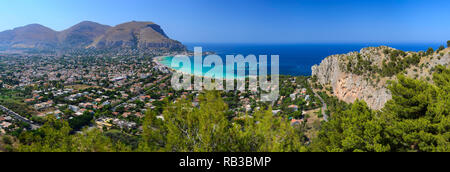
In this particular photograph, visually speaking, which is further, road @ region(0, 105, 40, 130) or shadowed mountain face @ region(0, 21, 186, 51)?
shadowed mountain face @ region(0, 21, 186, 51)

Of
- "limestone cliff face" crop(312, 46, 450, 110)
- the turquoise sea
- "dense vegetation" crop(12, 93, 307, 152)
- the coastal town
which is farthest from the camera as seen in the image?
the turquoise sea

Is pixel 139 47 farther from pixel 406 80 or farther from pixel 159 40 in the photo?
pixel 406 80

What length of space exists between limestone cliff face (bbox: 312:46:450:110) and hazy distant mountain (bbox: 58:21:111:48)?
13848 centimetres

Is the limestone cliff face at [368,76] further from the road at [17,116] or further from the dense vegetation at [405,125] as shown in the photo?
the road at [17,116]

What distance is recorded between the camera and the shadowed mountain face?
111 m

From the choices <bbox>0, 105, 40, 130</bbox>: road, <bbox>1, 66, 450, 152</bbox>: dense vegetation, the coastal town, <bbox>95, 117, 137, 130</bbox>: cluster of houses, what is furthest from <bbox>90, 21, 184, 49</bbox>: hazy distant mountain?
<bbox>1, 66, 450, 152</bbox>: dense vegetation

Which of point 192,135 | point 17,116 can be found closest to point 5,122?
point 17,116

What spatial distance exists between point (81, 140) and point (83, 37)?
157m

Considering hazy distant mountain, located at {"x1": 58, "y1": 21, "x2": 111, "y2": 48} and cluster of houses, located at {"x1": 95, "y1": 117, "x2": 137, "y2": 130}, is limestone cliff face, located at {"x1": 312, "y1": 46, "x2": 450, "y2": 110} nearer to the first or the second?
cluster of houses, located at {"x1": 95, "y1": 117, "x2": 137, "y2": 130}

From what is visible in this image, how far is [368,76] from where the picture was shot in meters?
19.0

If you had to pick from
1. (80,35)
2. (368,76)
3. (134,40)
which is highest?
(80,35)

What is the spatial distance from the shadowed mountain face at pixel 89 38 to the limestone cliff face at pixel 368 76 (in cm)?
9595

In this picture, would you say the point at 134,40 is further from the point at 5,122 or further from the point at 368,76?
the point at 368,76

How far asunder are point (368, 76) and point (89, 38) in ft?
515
